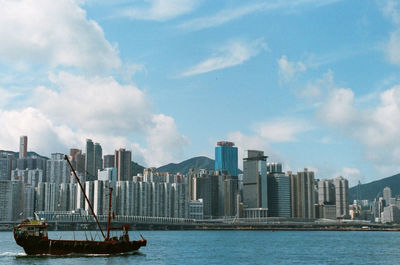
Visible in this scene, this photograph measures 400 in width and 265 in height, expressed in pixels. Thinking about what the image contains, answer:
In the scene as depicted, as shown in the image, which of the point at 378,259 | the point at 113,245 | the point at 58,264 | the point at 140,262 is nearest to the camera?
the point at 58,264

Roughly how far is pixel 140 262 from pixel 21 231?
2410cm

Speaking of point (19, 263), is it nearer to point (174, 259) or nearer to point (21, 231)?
point (21, 231)

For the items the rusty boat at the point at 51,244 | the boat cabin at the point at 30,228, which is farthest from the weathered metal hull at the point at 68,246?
the boat cabin at the point at 30,228

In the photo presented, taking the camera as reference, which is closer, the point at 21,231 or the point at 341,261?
the point at 21,231

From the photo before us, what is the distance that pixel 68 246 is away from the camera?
355 ft

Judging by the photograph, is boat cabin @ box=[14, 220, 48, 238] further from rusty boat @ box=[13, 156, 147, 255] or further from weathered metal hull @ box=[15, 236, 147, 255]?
weathered metal hull @ box=[15, 236, 147, 255]

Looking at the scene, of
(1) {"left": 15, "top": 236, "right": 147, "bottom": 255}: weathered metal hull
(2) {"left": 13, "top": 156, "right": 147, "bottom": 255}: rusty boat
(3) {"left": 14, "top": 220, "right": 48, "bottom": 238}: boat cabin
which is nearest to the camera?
(3) {"left": 14, "top": 220, "right": 48, "bottom": 238}: boat cabin

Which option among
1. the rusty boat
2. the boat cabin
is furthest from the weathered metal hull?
the boat cabin

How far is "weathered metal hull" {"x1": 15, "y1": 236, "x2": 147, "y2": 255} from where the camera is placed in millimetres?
104812

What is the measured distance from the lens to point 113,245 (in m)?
111

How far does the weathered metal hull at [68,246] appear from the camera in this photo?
105 meters

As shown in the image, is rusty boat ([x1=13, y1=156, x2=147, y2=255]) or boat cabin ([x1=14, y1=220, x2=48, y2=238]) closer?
boat cabin ([x1=14, y1=220, x2=48, y2=238])

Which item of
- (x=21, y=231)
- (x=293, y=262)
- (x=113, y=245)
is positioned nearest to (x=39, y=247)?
(x=21, y=231)

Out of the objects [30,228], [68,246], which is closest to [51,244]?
[68,246]
